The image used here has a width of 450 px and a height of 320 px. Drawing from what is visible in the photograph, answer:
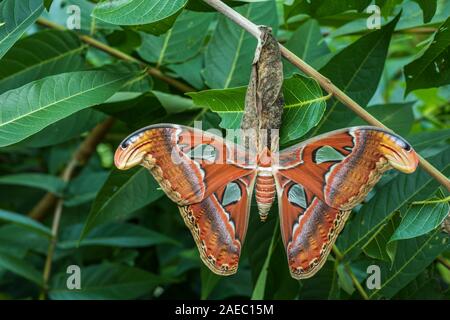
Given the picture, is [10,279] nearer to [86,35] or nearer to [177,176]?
[86,35]

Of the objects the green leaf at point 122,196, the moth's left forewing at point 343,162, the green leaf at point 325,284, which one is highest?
the green leaf at point 122,196

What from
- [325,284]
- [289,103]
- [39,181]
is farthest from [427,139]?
[39,181]

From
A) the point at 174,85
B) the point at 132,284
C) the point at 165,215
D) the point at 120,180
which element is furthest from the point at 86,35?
the point at 165,215

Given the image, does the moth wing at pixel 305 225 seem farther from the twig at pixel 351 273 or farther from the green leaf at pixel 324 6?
the green leaf at pixel 324 6

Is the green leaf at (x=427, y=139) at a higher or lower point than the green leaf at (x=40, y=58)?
lower

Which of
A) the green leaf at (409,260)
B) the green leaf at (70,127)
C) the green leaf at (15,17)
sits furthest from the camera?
the green leaf at (70,127)

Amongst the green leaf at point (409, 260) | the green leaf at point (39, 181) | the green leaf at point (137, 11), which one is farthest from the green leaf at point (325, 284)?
the green leaf at point (39, 181)

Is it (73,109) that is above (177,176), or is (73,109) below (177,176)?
above
